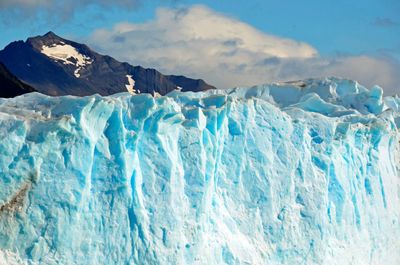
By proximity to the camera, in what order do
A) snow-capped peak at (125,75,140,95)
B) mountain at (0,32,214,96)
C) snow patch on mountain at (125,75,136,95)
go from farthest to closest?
snow patch on mountain at (125,75,136,95) < snow-capped peak at (125,75,140,95) < mountain at (0,32,214,96)

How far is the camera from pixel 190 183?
19.7m

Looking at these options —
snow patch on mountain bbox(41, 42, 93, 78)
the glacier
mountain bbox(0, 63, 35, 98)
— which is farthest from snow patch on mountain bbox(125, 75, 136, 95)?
the glacier

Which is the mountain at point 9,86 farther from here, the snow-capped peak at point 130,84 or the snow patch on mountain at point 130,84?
the snow patch on mountain at point 130,84

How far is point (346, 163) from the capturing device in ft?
80.1

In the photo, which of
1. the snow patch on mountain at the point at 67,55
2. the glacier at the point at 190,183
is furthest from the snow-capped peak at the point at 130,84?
the glacier at the point at 190,183

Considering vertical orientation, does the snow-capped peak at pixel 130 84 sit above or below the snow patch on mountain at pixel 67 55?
below

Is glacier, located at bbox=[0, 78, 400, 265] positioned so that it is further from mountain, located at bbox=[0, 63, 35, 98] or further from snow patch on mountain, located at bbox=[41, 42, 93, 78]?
snow patch on mountain, located at bbox=[41, 42, 93, 78]

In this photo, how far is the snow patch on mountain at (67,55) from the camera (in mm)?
70875

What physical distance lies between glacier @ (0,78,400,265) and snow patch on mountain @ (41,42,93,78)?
46.0 m

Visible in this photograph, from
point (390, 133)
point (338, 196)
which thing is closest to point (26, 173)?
point (338, 196)

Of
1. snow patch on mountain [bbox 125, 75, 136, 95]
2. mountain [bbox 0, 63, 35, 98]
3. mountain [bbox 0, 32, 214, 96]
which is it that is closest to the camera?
mountain [bbox 0, 63, 35, 98]

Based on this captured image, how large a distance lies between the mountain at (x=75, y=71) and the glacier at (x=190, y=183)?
1615 inches

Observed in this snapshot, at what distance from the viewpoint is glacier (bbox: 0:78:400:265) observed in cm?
1683

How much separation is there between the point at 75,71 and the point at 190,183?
5258 centimetres
